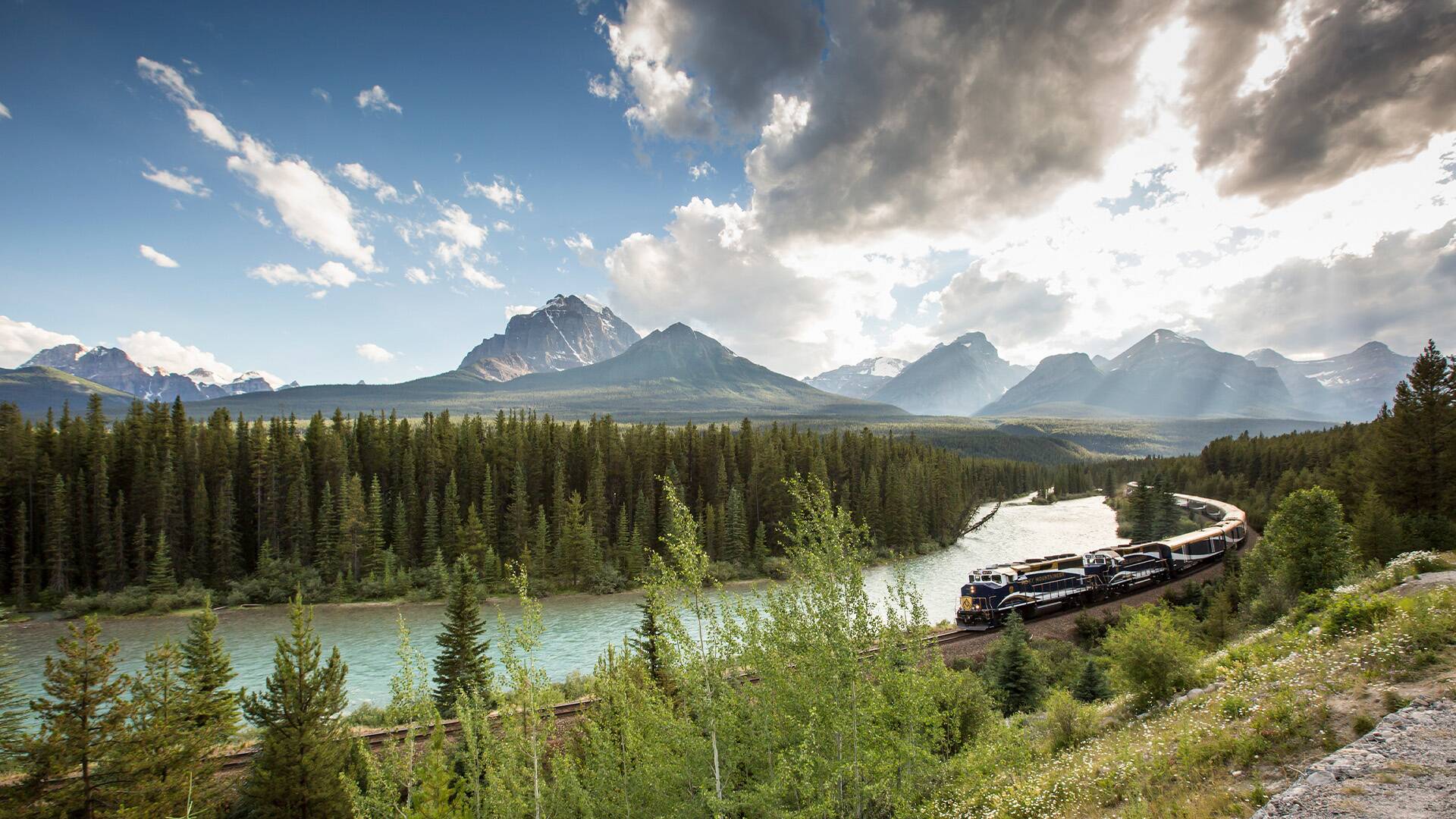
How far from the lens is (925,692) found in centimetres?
1477

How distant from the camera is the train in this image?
39094 millimetres

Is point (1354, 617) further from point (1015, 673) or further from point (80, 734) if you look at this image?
point (80, 734)

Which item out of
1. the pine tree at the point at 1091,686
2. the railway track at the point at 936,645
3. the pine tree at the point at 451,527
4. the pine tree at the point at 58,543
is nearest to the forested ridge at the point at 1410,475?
the railway track at the point at 936,645

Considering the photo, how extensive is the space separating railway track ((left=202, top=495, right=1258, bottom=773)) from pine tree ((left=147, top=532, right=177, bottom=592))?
49.1 metres

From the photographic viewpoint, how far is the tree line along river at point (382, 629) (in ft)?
128

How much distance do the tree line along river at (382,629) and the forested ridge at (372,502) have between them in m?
4.77

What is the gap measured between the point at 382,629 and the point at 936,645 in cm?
5097

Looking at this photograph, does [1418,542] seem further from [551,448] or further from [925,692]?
[551,448]

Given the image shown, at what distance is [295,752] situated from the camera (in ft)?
60.3

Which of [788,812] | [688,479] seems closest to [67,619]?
[688,479]

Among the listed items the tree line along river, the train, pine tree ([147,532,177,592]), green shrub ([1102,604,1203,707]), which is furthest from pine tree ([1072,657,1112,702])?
pine tree ([147,532,177,592])

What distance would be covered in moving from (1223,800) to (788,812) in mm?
7613

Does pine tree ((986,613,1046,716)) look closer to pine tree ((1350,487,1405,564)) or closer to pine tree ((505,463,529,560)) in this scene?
pine tree ((1350,487,1405,564))

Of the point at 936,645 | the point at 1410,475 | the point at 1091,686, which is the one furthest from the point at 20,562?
the point at 1410,475
